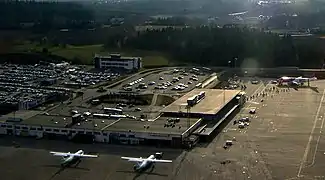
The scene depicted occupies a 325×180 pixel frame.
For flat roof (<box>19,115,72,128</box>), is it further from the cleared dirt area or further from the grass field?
the grass field

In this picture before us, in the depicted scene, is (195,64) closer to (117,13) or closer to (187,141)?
(187,141)

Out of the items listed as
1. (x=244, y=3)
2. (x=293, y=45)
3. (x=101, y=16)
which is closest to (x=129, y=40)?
(x=293, y=45)

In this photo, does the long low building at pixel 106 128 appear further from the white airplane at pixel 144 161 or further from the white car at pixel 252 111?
the white car at pixel 252 111

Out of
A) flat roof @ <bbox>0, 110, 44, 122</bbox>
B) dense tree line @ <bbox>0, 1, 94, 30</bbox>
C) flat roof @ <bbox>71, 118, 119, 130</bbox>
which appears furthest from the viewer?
Answer: dense tree line @ <bbox>0, 1, 94, 30</bbox>

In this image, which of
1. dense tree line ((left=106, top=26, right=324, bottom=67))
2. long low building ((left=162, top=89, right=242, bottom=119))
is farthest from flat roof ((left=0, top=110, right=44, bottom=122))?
dense tree line ((left=106, top=26, right=324, bottom=67))

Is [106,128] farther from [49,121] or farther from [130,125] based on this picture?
[49,121]

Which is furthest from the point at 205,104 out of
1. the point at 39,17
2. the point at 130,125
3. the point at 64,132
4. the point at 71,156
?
the point at 39,17
